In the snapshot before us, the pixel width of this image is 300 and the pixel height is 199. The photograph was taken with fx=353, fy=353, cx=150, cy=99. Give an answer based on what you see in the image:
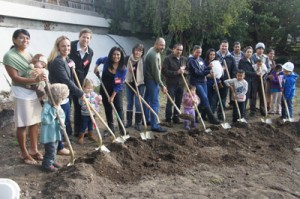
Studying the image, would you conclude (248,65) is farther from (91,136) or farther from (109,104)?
(91,136)

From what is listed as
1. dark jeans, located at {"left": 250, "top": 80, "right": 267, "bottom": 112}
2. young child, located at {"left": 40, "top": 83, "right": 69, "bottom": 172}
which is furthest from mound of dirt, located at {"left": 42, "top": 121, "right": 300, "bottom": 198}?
dark jeans, located at {"left": 250, "top": 80, "right": 267, "bottom": 112}

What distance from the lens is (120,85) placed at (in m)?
5.99

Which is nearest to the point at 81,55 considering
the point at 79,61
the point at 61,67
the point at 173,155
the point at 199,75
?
the point at 79,61

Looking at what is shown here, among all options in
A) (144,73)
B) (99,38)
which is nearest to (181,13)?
(99,38)

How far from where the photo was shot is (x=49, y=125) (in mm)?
4320

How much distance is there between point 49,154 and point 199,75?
3.79m

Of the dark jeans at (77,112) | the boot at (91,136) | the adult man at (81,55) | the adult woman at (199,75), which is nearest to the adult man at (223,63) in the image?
the adult woman at (199,75)

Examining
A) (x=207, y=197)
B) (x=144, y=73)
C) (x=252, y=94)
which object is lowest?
(x=207, y=197)

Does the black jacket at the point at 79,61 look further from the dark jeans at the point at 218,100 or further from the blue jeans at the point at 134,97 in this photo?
the dark jeans at the point at 218,100

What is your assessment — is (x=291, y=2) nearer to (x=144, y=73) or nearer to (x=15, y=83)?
(x=144, y=73)

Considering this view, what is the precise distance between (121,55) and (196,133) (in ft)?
6.27

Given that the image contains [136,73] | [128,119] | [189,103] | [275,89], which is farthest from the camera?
[275,89]

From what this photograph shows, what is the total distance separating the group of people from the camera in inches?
172

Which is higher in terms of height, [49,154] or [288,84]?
[288,84]
